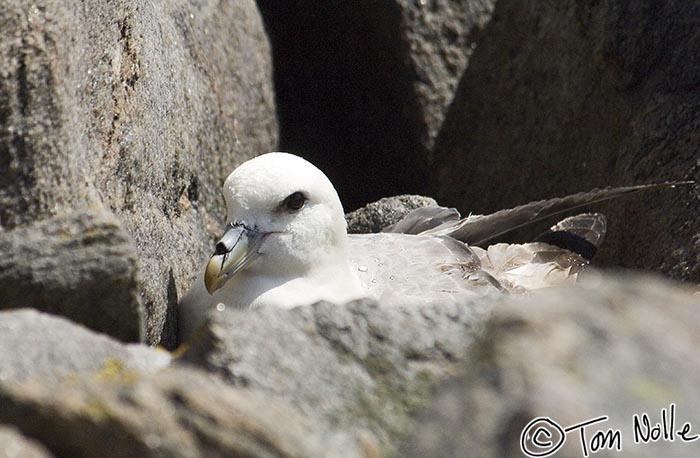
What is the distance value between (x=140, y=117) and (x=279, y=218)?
0.59m

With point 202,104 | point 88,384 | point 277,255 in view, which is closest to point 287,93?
point 202,104

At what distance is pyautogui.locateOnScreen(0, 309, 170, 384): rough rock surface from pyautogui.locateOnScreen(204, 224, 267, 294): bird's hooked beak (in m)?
1.18

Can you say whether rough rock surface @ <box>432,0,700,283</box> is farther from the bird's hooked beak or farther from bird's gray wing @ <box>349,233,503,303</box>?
the bird's hooked beak

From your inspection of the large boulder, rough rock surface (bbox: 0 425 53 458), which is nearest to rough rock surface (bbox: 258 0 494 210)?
the large boulder

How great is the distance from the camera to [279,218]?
408 cm

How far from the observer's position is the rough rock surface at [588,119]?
466 cm

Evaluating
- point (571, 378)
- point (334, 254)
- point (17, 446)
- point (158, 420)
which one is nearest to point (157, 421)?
point (158, 420)

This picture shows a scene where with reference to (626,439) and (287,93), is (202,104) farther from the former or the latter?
(626,439)

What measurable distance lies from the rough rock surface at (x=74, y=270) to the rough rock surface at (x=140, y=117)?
0.28 m

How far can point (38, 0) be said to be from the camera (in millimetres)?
3230

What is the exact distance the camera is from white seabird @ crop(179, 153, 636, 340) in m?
4.01

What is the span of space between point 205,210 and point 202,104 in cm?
44

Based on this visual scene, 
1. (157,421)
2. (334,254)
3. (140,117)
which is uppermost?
(140,117)

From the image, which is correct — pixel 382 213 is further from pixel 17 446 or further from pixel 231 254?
pixel 17 446
